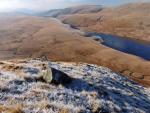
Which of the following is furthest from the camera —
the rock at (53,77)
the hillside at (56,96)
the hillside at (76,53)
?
the hillside at (76,53)

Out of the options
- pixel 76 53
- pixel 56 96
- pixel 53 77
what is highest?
pixel 53 77

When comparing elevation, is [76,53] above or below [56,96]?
below

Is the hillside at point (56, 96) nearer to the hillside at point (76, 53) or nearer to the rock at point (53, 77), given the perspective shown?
the rock at point (53, 77)

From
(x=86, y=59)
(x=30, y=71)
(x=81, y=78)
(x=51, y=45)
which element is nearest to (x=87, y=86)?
(x=81, y=78)

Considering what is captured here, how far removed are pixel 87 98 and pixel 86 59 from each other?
11749 centimetres

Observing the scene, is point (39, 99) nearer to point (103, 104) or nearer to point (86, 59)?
point (103, 104)

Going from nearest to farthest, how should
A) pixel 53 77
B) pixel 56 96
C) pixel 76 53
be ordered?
pixel 56 96, pixel 53 77, pixel 76 53

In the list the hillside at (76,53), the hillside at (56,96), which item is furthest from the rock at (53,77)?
the hillside at (76,53)

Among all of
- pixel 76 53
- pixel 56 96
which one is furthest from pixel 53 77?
pixel 76 53

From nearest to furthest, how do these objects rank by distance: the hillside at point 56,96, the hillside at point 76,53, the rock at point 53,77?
the hillside at point 56,96
the rock at point 53,77
the hillside at point 76,53

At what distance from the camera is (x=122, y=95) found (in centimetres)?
3020

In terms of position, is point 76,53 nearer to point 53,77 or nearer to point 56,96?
point 53,77

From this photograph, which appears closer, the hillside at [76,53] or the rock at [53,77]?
the rock at [53,77]

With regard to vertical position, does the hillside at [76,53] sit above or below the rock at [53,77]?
below
